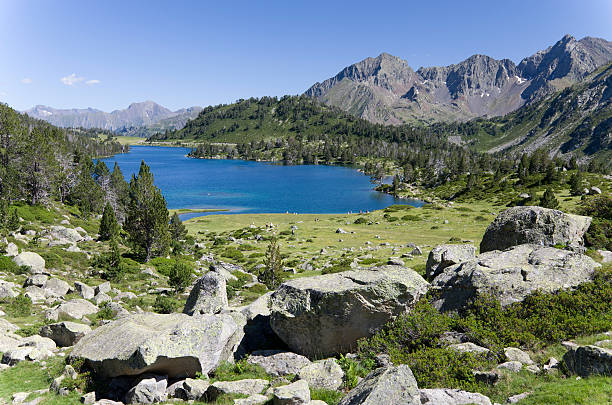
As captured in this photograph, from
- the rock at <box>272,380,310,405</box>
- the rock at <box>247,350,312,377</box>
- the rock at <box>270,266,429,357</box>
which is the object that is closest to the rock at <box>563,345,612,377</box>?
the rock at <box>270,266,429,357</box>

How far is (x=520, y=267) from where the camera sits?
60.0 ft

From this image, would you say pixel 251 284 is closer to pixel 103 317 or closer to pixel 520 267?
pixel 103 317

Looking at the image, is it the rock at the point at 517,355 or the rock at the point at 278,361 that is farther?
the rock at the point at 278,361

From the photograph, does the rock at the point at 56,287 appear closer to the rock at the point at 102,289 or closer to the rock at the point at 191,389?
the rock at the point at 102,289

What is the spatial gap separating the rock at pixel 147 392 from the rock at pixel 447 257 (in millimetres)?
20711

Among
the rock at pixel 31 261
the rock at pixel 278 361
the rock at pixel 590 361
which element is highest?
the rock at pixel 590 361

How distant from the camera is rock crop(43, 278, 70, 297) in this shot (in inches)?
1145

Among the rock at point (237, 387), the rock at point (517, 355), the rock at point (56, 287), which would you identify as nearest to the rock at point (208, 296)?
the rock at point (237, 387)

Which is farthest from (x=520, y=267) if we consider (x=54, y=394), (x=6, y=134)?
(x=6, y=134)

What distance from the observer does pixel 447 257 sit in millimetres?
25844

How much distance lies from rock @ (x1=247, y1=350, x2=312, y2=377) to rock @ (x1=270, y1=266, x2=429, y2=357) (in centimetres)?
63

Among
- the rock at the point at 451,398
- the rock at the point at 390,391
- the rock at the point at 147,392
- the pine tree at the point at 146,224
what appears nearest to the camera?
the rock at the point at 390,391

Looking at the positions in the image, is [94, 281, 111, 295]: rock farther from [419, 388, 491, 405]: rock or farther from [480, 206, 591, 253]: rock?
[480, 206, 591, 253]: rock

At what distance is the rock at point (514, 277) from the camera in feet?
55.7
